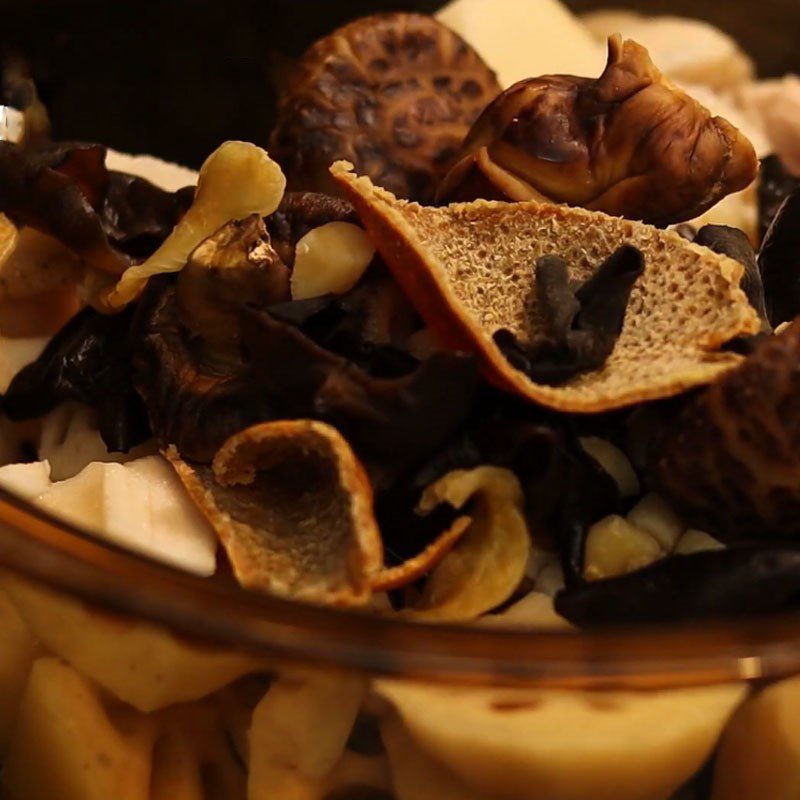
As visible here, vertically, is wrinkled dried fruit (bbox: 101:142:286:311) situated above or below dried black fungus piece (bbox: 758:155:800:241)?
above

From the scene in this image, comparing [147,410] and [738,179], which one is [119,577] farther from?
[738,179]

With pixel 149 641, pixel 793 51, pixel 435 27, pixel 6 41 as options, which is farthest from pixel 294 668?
pixel 793 51

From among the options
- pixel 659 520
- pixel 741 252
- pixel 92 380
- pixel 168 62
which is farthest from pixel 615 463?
pixel 168 62

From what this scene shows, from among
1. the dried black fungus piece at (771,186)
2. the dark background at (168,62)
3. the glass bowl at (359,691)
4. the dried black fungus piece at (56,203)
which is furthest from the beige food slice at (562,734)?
the dark background at (168,62)

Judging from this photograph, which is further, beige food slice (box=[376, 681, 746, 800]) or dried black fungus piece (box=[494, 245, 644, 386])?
dried black fungus piece (box=[494, 245, 644, 386])

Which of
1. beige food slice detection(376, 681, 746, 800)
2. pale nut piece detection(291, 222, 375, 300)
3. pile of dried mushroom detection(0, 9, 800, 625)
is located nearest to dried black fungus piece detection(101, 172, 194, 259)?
pile of dried mushroom detection(0, 9, 800, 625)

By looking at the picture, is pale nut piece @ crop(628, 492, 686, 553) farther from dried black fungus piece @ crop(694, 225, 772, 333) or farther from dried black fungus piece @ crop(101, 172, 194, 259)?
dried black fungus piece @ crop(101, 172, 194, 259)

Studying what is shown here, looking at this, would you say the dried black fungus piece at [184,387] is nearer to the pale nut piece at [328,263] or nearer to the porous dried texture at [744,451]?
the pale nut piece at [328,263]
